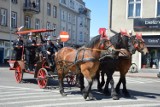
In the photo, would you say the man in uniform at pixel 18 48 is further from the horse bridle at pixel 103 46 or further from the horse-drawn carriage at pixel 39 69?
the horse bridle at pixel 103 46

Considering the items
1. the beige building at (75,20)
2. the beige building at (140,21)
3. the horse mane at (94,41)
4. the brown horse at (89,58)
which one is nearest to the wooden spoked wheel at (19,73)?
the brown horse at (89,58)

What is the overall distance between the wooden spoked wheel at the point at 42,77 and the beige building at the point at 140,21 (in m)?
14.8

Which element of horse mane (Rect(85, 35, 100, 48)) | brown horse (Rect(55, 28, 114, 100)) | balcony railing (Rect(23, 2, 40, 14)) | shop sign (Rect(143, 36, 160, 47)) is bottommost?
brown horse (Rect(55, 28, 114, 100))

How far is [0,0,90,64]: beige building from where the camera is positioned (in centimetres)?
3869

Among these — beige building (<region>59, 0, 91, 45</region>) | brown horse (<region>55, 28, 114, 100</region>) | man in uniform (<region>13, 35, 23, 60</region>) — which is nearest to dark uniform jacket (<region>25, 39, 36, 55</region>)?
man in uniform (<region>13, 35, 23, 60</region>)

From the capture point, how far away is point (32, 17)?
4469cm

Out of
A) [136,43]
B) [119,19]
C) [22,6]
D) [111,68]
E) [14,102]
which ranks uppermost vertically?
[22,6]

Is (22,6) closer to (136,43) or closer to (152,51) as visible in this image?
(152,51)

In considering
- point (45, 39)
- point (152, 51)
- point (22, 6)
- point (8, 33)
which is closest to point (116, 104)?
point (45, 39)

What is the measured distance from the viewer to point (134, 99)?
1048cm

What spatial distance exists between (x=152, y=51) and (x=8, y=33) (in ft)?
61.5

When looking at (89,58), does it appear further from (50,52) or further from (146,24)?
(146,24)

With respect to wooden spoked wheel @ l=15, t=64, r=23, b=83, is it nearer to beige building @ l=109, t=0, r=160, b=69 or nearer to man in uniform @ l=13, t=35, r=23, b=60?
man in uniform @ l=13, t=35, r=23, b=60

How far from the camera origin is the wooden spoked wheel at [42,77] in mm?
12954
